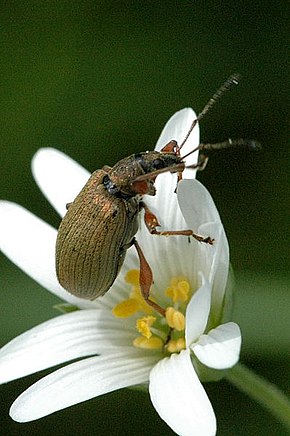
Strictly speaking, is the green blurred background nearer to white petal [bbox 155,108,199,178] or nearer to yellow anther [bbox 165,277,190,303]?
yellow anther [bbox 165,277,190,303]

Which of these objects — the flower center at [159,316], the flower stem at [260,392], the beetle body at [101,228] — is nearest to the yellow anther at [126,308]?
the flower center at [159,316]

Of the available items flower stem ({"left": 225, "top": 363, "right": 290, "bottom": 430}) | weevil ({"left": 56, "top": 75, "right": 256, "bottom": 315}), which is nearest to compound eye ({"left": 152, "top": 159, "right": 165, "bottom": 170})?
weevil ({"left": 56, "top": 75, "right": 256, "bottom": 315})

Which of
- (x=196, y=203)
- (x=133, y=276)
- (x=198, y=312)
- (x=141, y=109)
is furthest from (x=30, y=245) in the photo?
(x=141, y=109)

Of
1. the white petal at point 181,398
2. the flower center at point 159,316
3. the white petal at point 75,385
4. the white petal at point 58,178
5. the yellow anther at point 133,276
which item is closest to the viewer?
the white petal at point 181,398

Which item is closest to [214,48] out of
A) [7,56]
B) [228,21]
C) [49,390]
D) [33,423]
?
[228,21]

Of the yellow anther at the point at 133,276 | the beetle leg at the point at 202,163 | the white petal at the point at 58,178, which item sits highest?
the beetle leg at the point at 202,163

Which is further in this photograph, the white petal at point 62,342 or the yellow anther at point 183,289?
the yellow anther at point 183,289

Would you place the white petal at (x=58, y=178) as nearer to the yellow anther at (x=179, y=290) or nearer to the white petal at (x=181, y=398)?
the yellow anther at (x=179, y=290)

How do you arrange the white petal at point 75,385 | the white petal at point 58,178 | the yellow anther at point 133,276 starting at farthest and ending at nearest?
the white petal at point 58,178, the yellow anther at point 133,276, the white petal at point 75,385
